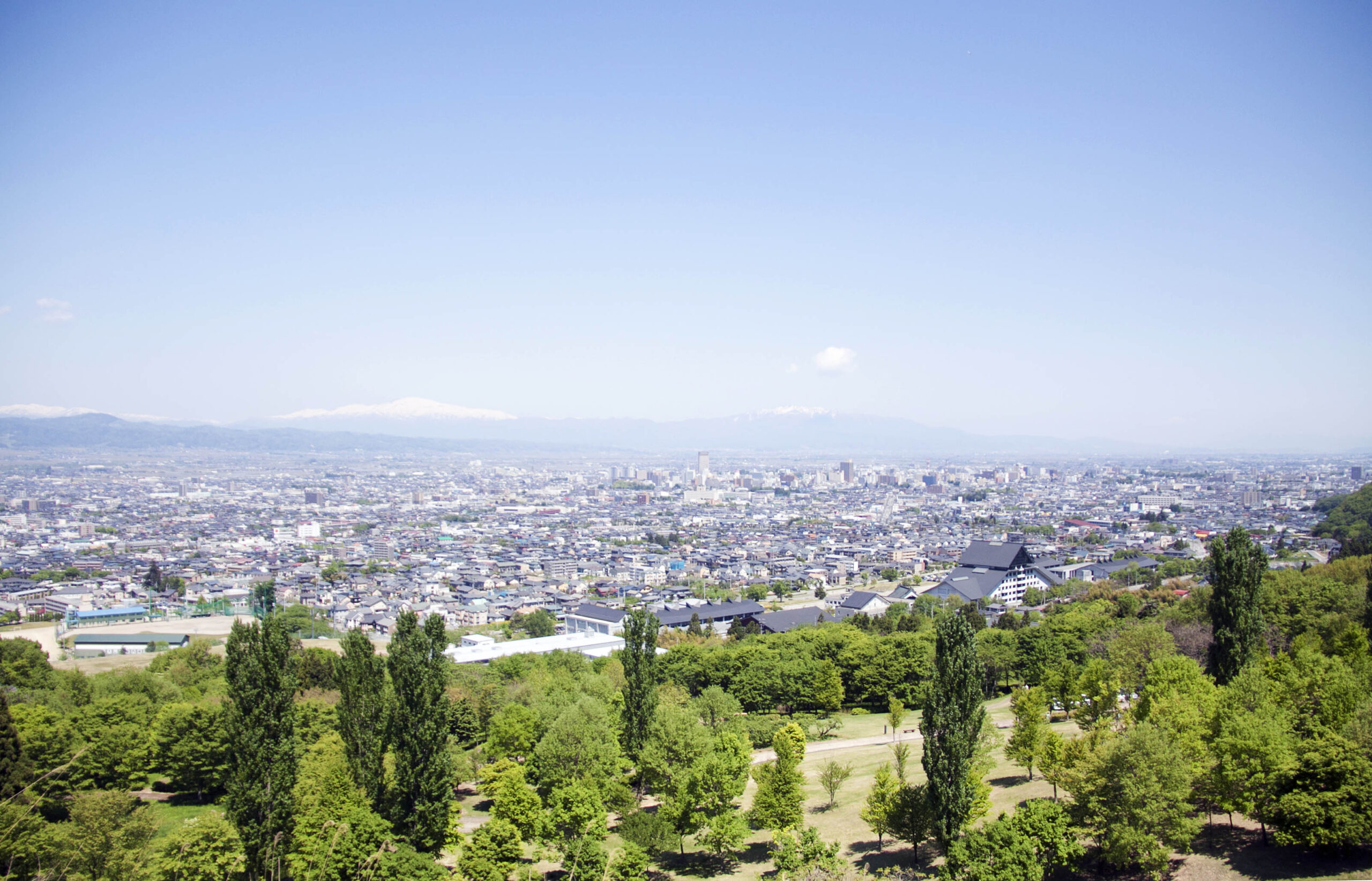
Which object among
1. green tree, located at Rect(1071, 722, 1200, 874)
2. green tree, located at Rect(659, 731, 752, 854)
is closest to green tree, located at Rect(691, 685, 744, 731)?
green tree, located at Rect(659, 731, 752, 854)

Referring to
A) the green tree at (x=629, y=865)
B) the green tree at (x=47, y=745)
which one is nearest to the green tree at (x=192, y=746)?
the green tree at (x=47, y=745)

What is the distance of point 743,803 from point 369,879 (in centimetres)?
886

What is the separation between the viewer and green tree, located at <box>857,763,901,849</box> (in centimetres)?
1491

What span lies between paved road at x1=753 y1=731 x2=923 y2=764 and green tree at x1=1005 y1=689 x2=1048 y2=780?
12.6 feet

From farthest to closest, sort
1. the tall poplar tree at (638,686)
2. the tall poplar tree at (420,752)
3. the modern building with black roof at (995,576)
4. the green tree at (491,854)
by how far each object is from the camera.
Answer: the modern building with black roof at (995,576) < the tall poplar tree at (638,686) < the tall poplar tree at (420,752) < the green tree at (491,854)

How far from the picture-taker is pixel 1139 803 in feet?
43.2

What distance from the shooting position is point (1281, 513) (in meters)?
83.9

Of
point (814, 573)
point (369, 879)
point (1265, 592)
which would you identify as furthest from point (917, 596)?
point (369, 879)

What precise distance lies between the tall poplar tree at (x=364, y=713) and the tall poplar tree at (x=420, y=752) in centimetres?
57

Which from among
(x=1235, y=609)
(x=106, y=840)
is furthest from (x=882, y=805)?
(x=106, y=840)

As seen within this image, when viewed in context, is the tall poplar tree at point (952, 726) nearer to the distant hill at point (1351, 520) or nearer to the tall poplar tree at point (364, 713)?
the tall poplar tree at point (364, 713)

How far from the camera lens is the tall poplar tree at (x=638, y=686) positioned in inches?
787

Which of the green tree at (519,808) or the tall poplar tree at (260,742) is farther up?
the tall poplar tree at (260,742)

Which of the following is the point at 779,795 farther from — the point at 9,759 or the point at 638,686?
the point at 9,759
